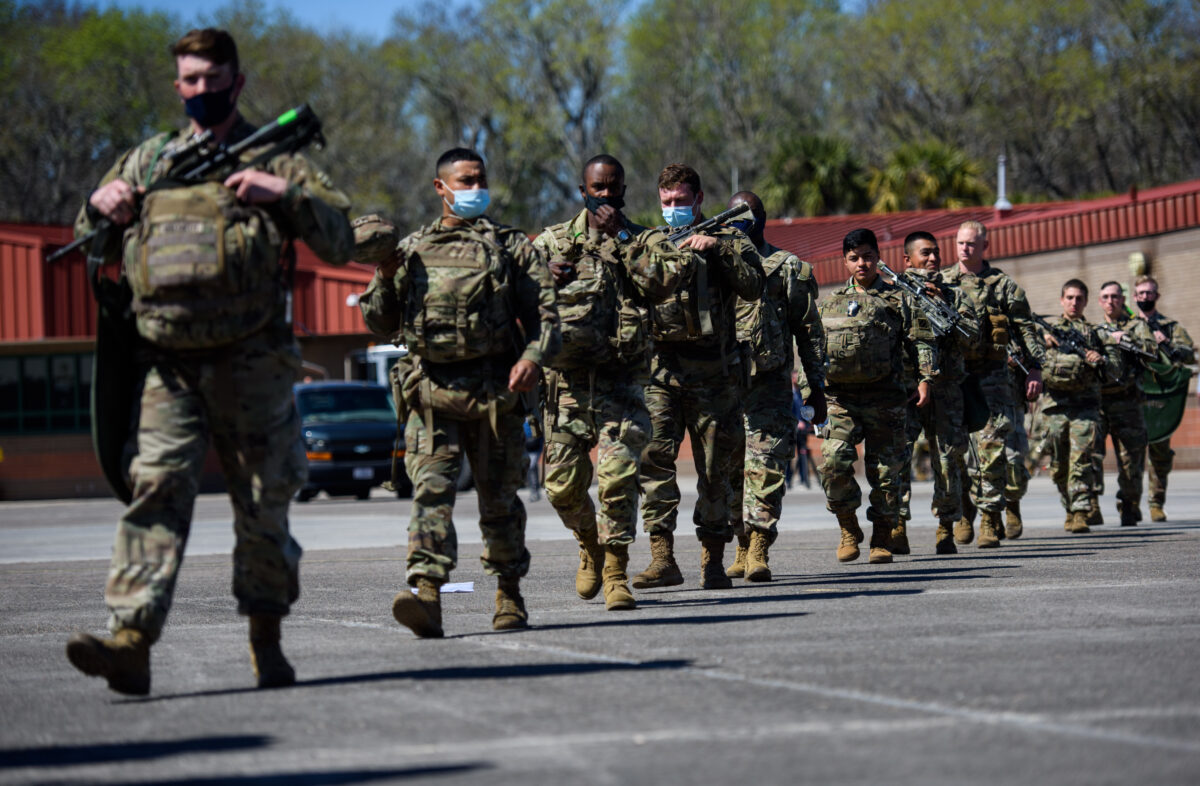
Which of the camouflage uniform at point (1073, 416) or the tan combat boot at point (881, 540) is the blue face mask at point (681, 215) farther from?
the camouflage uniform at point (1073, 416)

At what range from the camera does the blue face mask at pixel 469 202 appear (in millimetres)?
7574

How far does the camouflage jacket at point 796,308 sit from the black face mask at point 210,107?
4564 mm

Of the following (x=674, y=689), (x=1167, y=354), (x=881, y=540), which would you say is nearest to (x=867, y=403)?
(x=881, y=540)

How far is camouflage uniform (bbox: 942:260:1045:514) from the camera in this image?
12.5 meters

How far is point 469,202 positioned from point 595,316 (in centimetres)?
114

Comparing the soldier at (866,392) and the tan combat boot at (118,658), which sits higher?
the soldier at (866,392)

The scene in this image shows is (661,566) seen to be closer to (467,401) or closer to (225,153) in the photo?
(467,401)

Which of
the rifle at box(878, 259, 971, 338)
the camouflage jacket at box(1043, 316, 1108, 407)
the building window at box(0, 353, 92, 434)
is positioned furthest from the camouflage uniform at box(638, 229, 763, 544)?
the building window at box(0, 353, 92, 434)

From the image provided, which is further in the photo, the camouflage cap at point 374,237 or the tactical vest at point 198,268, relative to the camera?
the camouflage cap at point 374,237

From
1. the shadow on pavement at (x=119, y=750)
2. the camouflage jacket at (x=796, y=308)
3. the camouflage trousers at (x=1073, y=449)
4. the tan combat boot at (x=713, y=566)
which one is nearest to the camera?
the shadow on pavement at (x=119, y=750)

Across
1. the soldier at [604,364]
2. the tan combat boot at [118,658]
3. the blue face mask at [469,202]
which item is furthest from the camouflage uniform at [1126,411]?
the tan combat boot at [118,658]

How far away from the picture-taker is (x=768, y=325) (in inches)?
403

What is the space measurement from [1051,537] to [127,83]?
63.3m

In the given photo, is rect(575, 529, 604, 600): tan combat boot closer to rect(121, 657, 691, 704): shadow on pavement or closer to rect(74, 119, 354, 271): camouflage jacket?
rect(121, 657, 691, 704): shadow on pavement
